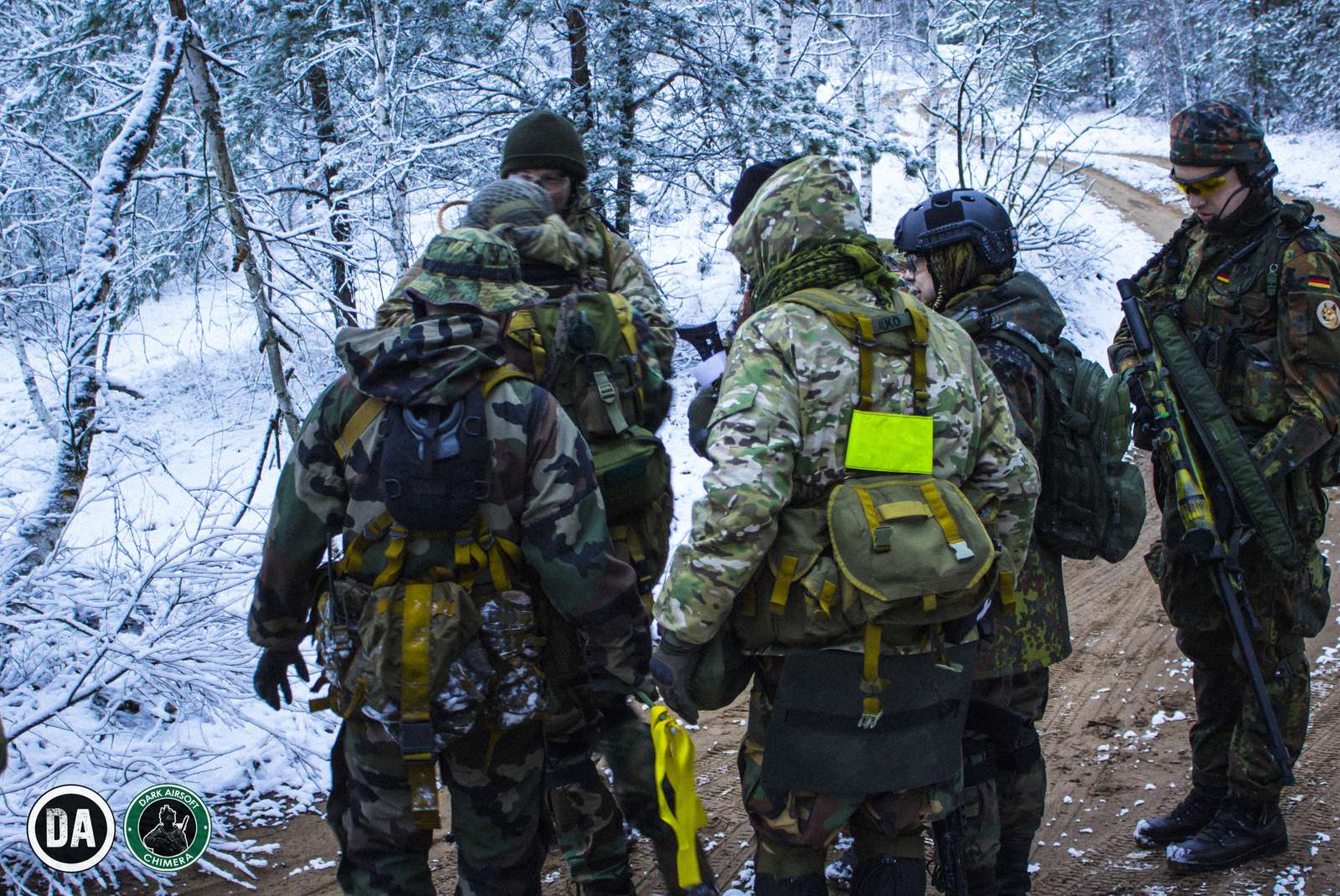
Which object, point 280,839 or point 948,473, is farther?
point 280,839

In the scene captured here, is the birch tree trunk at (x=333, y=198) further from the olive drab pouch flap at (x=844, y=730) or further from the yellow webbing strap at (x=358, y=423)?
the olive drab pouch flap at (x=844, y=730)

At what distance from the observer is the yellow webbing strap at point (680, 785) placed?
2.44 metres

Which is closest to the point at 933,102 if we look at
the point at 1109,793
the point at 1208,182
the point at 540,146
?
the point at 1208,182

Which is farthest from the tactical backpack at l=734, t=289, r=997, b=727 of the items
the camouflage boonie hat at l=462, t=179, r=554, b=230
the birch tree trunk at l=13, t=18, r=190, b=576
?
the birch tree trunk at l=13, t=18, r=190, b=576

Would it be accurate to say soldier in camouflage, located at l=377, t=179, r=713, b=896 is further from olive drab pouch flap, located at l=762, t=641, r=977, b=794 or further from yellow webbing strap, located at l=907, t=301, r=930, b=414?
yellow webbing strap, located at l=907, t=301, r=930, b=414

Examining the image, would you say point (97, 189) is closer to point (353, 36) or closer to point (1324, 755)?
point (353, 36)

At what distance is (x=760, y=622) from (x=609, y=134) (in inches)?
296

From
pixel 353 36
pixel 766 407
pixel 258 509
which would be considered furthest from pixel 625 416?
pixel 353 36

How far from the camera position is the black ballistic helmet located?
10.1ft

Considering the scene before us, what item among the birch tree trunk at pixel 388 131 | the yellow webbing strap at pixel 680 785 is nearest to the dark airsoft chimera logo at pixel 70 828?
the yellow webbing strap at pixel 680 785

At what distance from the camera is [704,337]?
9.73ft

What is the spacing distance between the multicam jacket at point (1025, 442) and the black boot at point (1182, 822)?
3.40ft

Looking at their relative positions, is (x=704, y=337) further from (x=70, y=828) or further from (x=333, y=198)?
(x=333, y=198)

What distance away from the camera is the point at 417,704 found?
2416mm
